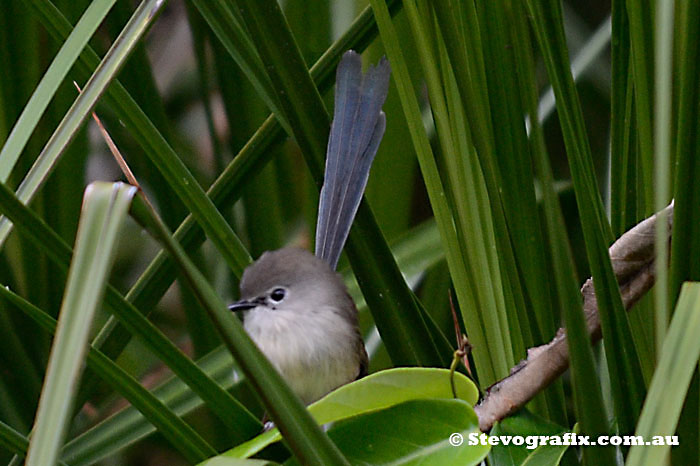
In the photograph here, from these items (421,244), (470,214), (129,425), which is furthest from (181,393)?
(470,214)

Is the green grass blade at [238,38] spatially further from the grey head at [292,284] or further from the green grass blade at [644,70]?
the green grass blade at [644,70]

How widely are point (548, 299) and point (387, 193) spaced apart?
0.62m

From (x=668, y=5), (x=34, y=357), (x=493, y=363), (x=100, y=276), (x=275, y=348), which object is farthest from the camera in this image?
(x=34, y=357)

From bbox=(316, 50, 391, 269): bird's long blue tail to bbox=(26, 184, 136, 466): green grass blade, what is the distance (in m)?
0.50

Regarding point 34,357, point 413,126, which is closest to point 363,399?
point 413,126

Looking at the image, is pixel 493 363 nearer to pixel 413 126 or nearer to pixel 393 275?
pixel 393 275

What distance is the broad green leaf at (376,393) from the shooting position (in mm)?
645

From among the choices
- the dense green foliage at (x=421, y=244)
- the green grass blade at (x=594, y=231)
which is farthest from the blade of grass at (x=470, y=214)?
the green grass blade at (x=594, y=231)

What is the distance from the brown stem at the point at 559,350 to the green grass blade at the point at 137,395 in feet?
0.89

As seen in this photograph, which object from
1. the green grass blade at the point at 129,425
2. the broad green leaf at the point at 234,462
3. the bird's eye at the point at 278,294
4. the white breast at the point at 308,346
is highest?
the broad green leaf at the point at 234,462

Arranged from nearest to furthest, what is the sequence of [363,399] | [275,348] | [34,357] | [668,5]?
[668,5] < [363,399] < [275,348] < [34,357]

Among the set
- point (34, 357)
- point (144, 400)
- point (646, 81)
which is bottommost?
point (34, 357)

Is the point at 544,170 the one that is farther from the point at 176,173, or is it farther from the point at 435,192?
the point at 176,173

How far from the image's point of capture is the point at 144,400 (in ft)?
2.41
